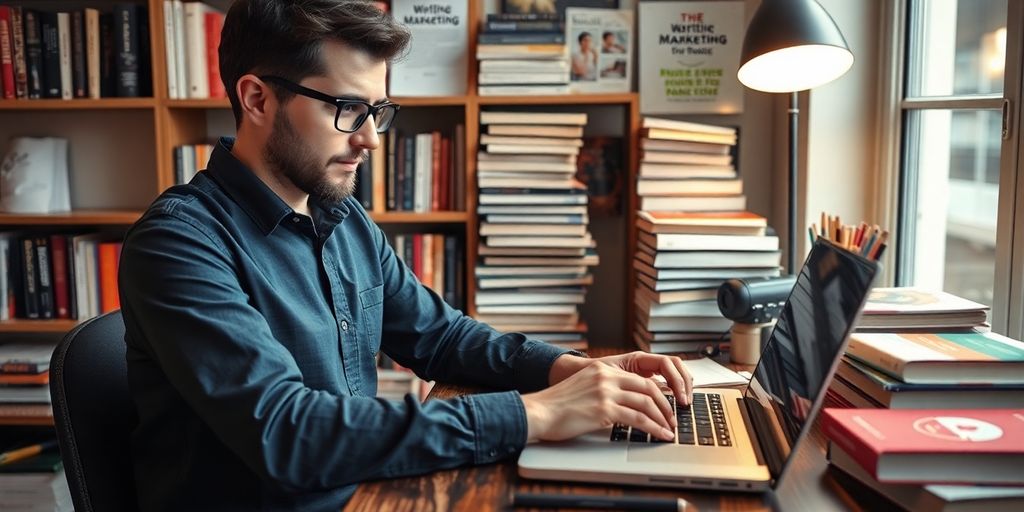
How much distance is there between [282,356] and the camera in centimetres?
109

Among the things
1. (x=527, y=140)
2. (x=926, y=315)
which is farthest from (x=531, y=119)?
(x=926, y=315)

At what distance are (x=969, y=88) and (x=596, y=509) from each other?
1.33 metres

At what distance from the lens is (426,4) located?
2355mm

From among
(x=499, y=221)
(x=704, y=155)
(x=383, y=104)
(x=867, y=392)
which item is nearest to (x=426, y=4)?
(x=499, y=221)

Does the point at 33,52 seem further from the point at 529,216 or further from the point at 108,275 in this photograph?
the point at 529,216

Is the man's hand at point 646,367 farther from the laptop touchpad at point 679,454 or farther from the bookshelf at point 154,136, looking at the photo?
the bookshelf at point 154,136

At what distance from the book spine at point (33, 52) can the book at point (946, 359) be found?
215 centimetres

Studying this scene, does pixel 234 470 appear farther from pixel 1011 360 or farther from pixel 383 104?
pixel 1011 360

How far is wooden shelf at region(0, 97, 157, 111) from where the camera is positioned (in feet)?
7.66

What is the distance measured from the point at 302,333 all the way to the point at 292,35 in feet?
1.41

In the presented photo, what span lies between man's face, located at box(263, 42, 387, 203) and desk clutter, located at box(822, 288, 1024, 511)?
0.76m

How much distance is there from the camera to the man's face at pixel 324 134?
4.32ft

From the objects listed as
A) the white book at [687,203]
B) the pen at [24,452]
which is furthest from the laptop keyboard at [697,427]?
the pen at [24,452]

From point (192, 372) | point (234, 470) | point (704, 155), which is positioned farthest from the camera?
point (704, 155)
